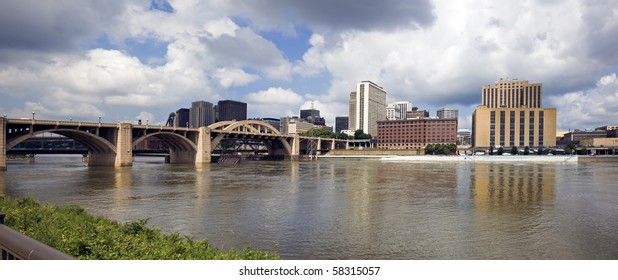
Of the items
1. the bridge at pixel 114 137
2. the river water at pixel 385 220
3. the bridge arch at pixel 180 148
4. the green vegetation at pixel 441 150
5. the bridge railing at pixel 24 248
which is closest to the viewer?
the bridge railing at pixel 24 248

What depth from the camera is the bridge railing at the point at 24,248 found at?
4422 mm

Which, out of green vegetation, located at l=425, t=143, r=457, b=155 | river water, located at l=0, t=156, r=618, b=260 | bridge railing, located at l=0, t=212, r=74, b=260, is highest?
bridge railing, located at l=0, t=212, r=74, b=260

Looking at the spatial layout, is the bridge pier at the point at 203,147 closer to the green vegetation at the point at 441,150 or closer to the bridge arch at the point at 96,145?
the bridge arch at the point at 96,145

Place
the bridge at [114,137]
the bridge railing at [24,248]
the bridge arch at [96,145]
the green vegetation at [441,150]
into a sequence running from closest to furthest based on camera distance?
the bridge railing at [24,248], the bridge at [114,137], the bridge arch at [96,145], the green vegetation at [441,150]

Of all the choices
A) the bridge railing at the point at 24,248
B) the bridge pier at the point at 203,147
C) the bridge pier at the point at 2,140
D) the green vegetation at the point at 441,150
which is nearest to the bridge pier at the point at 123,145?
the bridge pier at the point at 2,140

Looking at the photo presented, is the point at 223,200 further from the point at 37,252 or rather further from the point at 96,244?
the point at 37,252

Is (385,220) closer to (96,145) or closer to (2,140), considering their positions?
(2,140)

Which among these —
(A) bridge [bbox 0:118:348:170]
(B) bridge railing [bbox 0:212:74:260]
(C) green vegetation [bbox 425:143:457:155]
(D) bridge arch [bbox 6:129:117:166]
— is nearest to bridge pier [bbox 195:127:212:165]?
(A) bridge [bbox 0:118:348:170]

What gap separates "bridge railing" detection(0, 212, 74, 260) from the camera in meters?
4.42

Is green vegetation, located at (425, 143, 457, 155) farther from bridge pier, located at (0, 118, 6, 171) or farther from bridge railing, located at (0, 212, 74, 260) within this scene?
bridge railing, located at (0, 212, 74, 260)

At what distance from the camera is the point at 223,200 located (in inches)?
1368

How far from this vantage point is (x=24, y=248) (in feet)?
15.4
